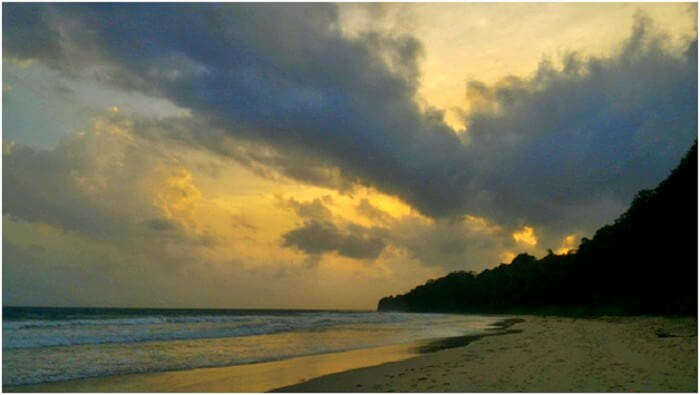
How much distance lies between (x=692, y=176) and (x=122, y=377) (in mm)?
40549

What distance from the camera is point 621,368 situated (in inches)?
523

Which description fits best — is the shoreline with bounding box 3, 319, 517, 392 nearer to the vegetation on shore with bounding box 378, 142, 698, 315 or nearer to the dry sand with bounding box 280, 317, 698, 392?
the dry sand with bounding box 280, 317, 698, 392

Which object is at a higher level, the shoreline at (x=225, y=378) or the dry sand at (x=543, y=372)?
the dry sand at (x=543, y=372)

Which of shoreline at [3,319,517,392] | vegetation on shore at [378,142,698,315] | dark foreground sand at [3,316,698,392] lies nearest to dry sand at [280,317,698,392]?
dark foreground sand at [3,316,698,392]

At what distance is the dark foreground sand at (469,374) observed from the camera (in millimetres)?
11766

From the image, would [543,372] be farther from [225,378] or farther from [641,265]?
[641,265]

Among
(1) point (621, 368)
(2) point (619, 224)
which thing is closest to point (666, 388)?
(1) point (621, 368)

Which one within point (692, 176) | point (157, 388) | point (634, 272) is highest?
point (692, 176)

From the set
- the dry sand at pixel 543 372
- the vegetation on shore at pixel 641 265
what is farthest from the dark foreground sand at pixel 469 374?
the vegetation on shore at pixel 641 265

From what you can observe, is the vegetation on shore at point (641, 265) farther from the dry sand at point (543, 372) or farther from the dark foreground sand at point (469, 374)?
the dark foreground sand at point (469, 374)

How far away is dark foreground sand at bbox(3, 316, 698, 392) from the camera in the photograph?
11766 millimetres

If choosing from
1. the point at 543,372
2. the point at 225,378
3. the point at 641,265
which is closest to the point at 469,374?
the point at 543,372

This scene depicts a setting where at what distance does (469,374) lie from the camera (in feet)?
45.3

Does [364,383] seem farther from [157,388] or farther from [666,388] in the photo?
[666,388]
